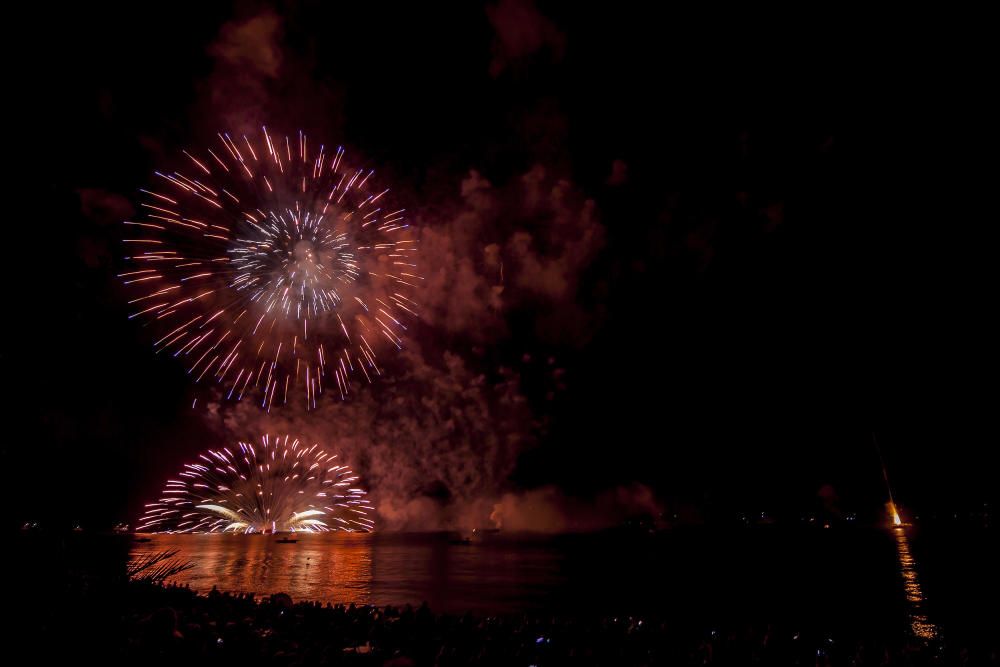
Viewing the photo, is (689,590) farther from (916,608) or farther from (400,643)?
(400,643)

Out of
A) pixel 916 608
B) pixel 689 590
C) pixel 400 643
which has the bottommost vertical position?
pixel 916 608

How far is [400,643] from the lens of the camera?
10062 mm

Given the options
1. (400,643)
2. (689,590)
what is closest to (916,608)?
(689,590)

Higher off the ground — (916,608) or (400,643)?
(400,643)

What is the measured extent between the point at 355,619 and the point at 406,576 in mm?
31133

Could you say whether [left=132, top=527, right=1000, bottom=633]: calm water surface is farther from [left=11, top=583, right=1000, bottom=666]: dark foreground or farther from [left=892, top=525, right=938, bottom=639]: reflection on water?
[left=11, top=583, right=1000, bottom=666]: dark foreground

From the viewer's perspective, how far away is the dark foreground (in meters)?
7.25

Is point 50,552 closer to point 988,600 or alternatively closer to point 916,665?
point 916,665

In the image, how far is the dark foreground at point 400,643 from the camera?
7254 millimetres

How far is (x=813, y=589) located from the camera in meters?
36.6

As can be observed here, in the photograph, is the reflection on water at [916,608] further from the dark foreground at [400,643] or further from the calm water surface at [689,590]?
the dark foreground at [400,643]

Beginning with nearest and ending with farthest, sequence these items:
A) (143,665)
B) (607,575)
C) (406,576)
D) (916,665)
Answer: (143,665)
(916,665)
(406,576)
(607,575)

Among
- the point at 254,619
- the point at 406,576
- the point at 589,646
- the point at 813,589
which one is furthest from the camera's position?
the point at 406,576

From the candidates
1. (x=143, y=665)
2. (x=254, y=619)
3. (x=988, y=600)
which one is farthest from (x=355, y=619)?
(x=988, y=600)
